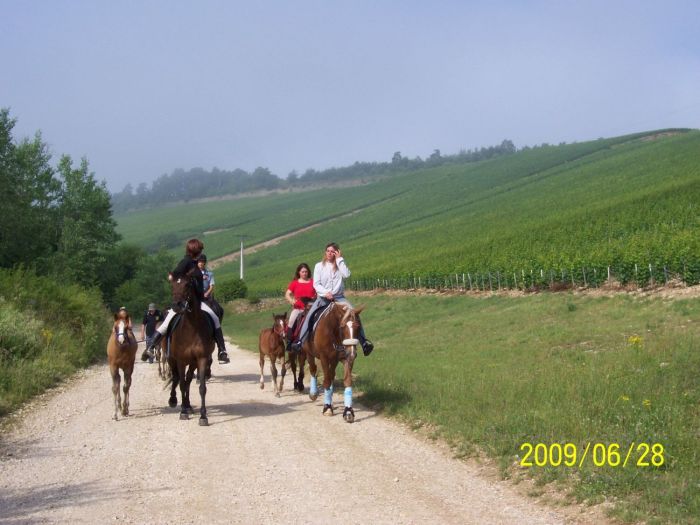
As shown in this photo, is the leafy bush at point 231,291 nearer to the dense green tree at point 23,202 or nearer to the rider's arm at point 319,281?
the dense green tree at point 23,202

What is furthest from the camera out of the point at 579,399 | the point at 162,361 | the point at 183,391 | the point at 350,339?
the point at 162,361

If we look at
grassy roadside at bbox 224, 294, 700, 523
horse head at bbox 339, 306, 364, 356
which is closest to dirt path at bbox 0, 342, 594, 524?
grassy roadside at bbox 224, 294, 700, 523

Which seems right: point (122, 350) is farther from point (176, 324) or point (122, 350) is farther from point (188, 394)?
point (188, 394)

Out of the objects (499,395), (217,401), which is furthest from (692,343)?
(217,401)

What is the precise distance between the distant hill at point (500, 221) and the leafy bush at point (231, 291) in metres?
3.40

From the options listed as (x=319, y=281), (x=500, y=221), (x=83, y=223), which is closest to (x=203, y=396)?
(x=319, y=281)

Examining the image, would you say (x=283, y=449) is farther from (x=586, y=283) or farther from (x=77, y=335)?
(x=586, y=283)

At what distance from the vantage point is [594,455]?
25.6 ft

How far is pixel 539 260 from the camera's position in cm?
3884

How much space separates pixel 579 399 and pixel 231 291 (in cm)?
6115

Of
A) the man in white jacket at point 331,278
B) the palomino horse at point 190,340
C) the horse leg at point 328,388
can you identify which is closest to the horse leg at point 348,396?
the horse leg at point 328,388

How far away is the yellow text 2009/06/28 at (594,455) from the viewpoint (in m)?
7.45

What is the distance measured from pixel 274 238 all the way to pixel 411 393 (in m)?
106

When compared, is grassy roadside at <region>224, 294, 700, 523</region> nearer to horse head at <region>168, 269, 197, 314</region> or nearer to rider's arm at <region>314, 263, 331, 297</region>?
rider's arm at <region>314, 263, 331, 297</region>
